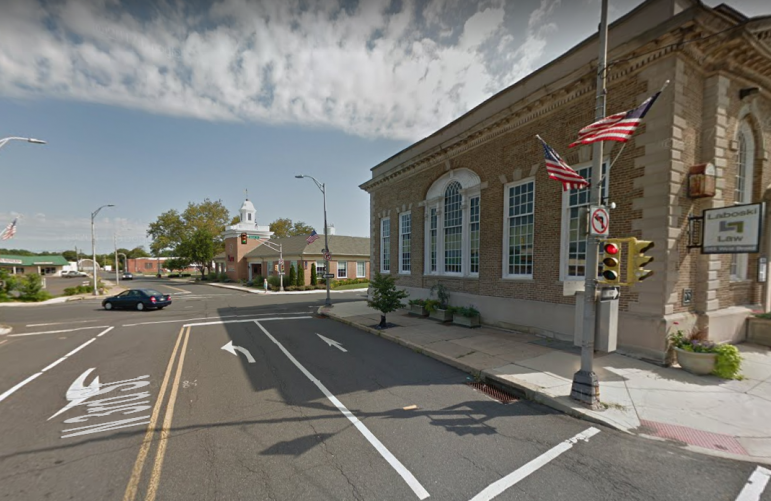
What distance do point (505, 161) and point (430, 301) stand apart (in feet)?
22.8

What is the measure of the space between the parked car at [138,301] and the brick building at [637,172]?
19.2 metres

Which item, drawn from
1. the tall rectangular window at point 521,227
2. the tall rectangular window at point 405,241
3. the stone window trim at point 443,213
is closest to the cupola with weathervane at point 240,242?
the tall rectangular window at point 405,241

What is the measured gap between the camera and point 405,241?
727 inches

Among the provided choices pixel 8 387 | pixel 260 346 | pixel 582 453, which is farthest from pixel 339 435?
pixel 8 387

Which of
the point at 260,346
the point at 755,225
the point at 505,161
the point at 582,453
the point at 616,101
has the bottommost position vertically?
the point at 260,346

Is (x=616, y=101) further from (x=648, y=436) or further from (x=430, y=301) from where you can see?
(x=430, y=301)

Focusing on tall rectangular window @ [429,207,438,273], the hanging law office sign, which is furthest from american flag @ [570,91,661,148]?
tall rectangular window @ [429,207,438,273]

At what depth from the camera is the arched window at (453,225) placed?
45.1 ft

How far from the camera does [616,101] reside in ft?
28.4

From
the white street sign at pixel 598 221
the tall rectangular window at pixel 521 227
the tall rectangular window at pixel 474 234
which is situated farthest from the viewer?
the tall rectangular window at pixel 474 234

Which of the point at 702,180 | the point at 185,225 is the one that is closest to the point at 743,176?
the point at 702,180

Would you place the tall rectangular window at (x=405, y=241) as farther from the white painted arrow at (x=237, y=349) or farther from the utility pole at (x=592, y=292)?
the utility pole at (x=592, y=292)

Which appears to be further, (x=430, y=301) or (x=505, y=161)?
(x=430, y=301)

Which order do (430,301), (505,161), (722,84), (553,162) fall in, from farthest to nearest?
(430,301) < (505,161) < (722,84) < (553,162)
